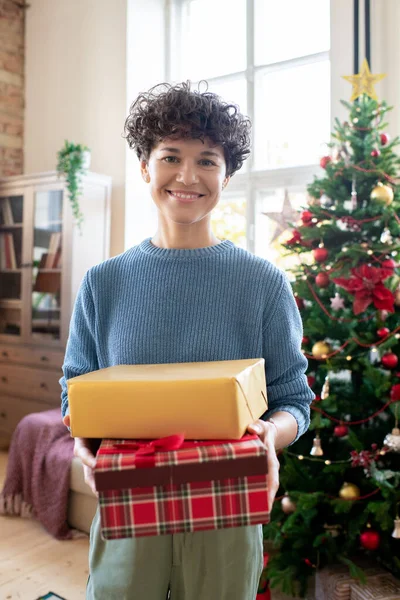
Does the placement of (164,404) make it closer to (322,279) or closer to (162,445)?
(162,445)

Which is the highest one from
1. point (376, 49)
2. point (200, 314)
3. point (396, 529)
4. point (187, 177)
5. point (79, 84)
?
point (79, 84)

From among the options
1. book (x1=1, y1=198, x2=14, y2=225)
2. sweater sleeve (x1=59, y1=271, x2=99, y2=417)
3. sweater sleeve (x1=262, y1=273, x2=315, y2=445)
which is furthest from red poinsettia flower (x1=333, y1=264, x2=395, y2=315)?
book (x1=1, y1=198, x2=14, y2=225)

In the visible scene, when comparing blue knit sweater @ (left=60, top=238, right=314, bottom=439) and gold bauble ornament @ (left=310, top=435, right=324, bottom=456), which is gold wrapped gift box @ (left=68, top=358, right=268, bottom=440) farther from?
gold bauble ornament @ (left=310, top=435, right=324, bottom=456)

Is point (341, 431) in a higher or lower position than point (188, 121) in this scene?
lower

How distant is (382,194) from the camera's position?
189 centimetres

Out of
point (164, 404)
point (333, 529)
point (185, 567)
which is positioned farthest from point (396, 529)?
point (164, 404)

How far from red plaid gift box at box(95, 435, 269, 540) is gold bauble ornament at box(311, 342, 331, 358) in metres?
1.20

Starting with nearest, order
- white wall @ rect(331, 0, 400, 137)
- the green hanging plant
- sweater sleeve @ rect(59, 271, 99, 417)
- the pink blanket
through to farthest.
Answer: sweater sleeve @ rect(59, 271, 99, 417) < white wall @ rect(331, 0, 400, 137) < the pink blanket < the green hanging plant

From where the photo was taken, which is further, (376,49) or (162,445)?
(376,49)

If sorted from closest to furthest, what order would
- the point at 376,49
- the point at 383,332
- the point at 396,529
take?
the point at 396,529 → the point at 383,332 → the point at 376,49

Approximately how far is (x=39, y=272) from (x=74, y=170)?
0.76 metres

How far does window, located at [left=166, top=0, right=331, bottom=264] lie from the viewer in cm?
317

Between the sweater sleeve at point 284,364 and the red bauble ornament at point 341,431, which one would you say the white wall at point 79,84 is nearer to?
the red bauble ornament at point 341,431

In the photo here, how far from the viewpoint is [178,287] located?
3.52 feet
